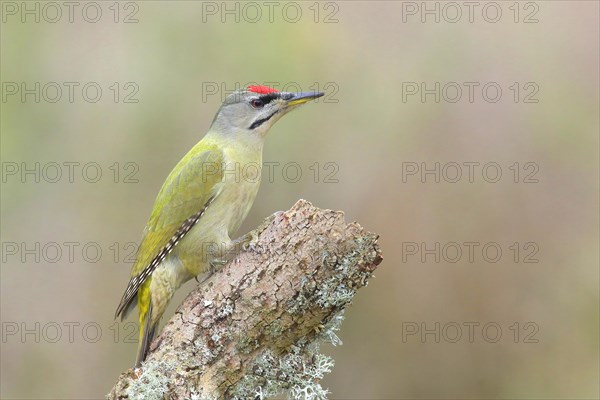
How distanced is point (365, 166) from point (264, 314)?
9.76ft

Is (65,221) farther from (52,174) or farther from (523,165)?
(523,165)

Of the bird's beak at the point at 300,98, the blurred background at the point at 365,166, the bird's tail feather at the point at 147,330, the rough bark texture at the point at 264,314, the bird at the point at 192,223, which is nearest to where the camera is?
the rough bark texture at the point at 264,314

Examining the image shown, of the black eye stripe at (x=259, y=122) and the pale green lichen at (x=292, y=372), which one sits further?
the black eye stripe at (x=259, y=122)

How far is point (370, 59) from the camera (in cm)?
689

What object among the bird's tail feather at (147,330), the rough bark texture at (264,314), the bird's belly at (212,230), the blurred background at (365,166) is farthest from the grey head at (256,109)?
the rough bark texture at (264,314)

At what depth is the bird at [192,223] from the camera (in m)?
4.74

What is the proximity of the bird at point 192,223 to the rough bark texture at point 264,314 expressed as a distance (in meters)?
0.86

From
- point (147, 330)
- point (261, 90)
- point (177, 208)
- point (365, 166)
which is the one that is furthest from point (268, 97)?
point (147, 330)

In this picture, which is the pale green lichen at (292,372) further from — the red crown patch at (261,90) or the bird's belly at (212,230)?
the red crown patch at (261,90)

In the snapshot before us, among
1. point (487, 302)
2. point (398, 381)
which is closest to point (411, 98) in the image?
point (487, 302)

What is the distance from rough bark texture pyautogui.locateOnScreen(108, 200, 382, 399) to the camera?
141 inches

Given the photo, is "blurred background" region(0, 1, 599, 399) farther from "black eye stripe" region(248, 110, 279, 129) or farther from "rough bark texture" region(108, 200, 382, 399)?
"rough bark texture" region(108, 200, 382, 399)

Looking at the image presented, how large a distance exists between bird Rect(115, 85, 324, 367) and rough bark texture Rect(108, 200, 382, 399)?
0.86m

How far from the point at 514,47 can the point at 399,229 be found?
200 cm
